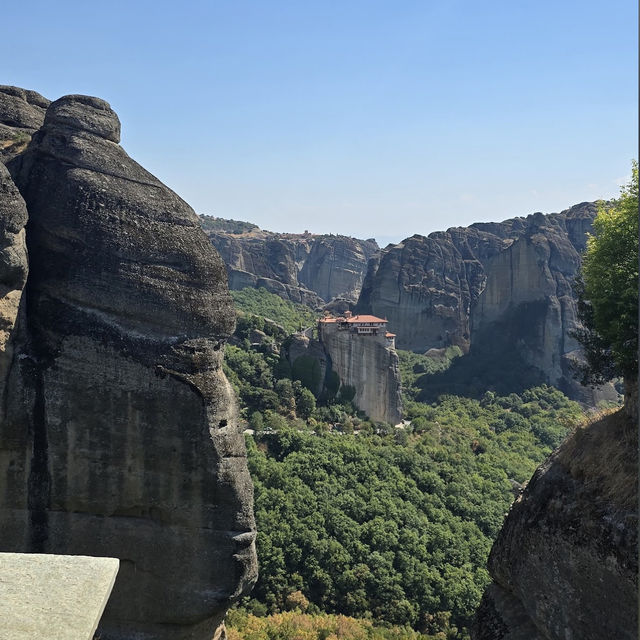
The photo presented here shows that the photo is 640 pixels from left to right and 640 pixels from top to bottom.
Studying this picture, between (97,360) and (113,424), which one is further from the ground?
(97,360)

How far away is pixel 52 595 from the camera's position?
5.42 metres

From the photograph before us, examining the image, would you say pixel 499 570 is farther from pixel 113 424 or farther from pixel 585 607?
pixel 113 424

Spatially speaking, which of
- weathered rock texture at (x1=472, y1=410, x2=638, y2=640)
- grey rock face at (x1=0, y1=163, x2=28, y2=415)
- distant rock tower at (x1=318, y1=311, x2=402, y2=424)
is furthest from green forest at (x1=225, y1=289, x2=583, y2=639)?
grey rock face at (x1=0, y1=163, x2=28, y2=415)

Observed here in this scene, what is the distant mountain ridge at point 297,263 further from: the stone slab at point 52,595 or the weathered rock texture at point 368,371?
the stone slab at point 52,595

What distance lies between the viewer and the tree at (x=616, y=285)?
1073 cm

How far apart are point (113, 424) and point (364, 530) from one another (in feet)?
50.5

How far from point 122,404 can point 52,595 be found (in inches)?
287

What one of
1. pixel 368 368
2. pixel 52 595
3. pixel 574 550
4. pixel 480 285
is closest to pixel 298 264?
pixel 480 285

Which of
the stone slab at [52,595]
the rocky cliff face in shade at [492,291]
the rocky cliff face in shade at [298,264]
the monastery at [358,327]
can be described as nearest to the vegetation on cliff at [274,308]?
the rocky cliff face in shade at [298,264]

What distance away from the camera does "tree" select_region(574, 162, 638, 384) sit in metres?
10.7

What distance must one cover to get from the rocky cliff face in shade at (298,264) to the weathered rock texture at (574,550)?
76378 mm

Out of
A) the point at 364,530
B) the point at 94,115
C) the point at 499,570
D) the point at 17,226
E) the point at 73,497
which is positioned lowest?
the point at 364,530

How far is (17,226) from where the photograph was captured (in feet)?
39.8

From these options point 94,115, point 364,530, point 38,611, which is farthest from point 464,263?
point 38,611
